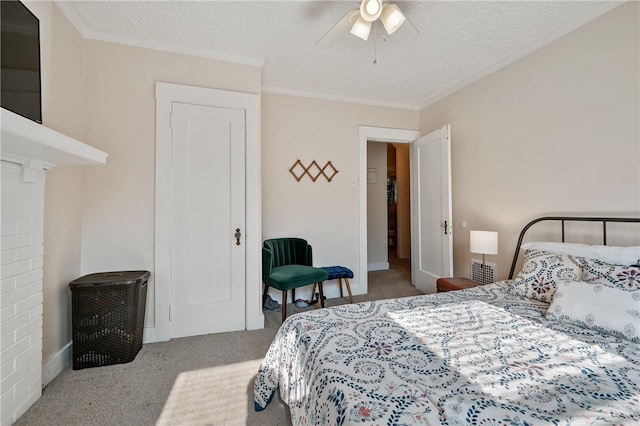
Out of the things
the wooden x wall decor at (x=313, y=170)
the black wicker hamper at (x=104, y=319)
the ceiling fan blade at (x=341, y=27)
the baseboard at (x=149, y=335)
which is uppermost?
the ceiling fan blade at (x=341, y=27)

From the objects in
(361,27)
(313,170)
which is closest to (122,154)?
(313,170)

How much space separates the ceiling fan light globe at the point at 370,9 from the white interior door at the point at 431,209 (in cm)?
182

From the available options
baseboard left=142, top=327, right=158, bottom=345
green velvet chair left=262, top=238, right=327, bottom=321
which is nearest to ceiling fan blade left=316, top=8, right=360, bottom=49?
green velvet chair left=262, top=238, right=327, bottom=321

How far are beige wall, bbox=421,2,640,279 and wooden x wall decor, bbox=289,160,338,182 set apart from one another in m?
1.58

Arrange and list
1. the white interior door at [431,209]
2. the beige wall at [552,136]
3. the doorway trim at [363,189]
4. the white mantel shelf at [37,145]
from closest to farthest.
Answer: the white mantel shelf at [37,145] → the beige wall at [552,136] → the white interior door at [431,209] → the doorway trim at [363,189]

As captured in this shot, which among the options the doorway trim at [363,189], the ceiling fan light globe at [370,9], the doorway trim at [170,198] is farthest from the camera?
the doorway trim at [363,189]

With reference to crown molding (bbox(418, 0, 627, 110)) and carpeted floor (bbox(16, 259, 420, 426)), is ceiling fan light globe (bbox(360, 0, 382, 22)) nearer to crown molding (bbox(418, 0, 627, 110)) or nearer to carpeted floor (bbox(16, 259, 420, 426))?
crown molding (bbox(418, 0, 627, 110))

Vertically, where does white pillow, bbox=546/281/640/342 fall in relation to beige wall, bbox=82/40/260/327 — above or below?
below

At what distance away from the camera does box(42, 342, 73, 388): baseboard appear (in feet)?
5.97

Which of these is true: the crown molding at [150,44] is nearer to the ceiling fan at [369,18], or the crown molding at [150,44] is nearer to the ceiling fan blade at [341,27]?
the ceiling fan blade at [341,27]

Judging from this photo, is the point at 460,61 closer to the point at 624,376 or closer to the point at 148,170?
the point at 624,376

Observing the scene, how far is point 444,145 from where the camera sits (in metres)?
3.23

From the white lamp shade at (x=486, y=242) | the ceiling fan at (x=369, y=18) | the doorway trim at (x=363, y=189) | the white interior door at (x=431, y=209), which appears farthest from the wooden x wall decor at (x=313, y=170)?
the white lamp shade at (x=486, y=242)

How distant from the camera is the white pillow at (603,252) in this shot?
173 centimetres
